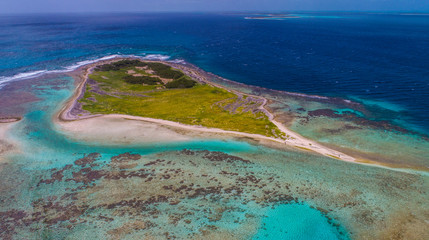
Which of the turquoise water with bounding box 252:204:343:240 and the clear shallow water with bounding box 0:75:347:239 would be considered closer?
the turquoise water with bounding box 252:204:343:240

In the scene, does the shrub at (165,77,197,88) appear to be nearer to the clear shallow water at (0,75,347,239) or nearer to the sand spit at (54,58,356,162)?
the sand spit at (54,58,356,162)

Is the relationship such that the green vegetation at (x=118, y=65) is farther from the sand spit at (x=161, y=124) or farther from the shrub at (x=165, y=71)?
the sand spit at (x=161, y=124)

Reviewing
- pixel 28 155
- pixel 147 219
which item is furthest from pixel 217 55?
pixel 147 219

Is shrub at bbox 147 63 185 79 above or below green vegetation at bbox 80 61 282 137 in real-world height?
above

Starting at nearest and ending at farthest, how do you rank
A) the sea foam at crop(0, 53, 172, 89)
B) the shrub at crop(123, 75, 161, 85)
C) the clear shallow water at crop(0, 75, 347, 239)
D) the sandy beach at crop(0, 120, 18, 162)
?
the clear shallow water at crop(0, 75, 347, 239) < the sandy beach at crop(0, 120, 18, 162) < the shrub at crop(123, 75, 161, 85) < the sea foam at crop(0, 53, 172, 89)

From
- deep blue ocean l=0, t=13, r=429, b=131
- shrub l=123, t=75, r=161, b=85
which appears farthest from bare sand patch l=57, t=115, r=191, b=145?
deep blue ocean l=0, t=13, r=429, b=131

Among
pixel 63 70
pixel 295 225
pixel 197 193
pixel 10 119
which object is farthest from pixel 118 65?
pixel 295 225
